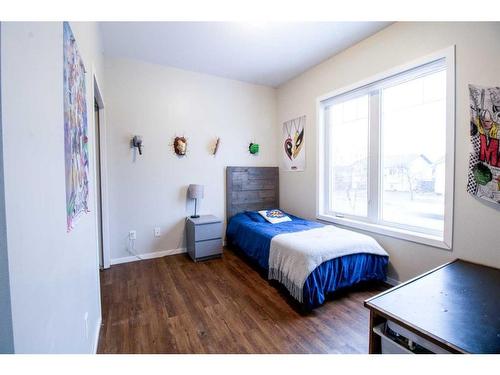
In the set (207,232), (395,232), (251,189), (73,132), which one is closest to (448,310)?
(395,232)

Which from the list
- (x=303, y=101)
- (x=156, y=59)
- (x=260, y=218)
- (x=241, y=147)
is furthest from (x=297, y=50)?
(x=260, y=218)

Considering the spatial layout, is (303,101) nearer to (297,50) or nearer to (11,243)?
(297,50)

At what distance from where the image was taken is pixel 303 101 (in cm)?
330

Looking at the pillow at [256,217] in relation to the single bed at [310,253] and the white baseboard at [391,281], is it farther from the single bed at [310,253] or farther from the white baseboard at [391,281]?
the white baseboard at [391,281]

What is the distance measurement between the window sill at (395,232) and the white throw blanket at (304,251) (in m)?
0.21

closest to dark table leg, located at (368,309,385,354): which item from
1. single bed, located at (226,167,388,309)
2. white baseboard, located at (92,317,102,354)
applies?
single bed, located at (226,167,388,309)

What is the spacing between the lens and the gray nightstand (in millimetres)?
2881

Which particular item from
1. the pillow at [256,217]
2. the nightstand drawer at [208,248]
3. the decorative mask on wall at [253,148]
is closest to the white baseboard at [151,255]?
the nightstand drawer at [208,248]

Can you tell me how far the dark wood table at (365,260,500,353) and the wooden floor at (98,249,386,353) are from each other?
1.99ft

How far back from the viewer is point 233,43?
100 inches

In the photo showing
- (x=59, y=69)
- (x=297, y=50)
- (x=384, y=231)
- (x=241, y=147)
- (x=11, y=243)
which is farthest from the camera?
(x=241, y=147)

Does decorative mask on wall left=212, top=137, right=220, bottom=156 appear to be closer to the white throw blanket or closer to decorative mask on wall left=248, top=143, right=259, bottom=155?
decorative mask on wall left=248, top=143, right=259, bottom=155

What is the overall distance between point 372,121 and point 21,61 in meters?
2.77

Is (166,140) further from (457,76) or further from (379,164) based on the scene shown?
(457,76)
